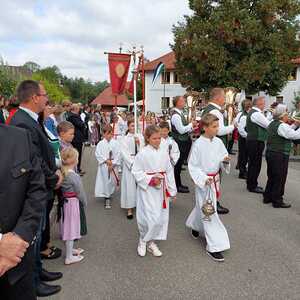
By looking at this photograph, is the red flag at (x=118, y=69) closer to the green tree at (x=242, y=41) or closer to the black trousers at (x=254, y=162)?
the black trousers at (x=254, y=162)

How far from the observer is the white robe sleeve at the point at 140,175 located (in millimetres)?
4129

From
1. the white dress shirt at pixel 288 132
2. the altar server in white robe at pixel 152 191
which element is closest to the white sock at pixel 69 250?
the altar server in white robe at pixel 152 191

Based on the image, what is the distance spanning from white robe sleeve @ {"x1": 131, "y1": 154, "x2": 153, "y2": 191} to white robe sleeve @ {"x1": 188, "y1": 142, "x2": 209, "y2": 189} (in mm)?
543

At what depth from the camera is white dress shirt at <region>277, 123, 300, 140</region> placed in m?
5.57

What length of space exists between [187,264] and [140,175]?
1.19m

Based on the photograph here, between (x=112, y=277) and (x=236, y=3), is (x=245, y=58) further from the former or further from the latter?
(x=112, y=277)

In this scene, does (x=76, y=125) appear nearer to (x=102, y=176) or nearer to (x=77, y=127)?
(x=77, y=127)

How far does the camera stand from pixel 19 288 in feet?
6.66

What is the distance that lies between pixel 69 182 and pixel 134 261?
1.22m

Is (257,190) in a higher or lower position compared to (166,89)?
lower

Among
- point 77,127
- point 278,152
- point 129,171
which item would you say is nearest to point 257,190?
point 278,152

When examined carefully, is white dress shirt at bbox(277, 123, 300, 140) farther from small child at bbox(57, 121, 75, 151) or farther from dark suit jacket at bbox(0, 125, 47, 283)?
dark suit jacket at bbox(0, 125, 47, 283)

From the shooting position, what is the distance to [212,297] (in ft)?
10.5

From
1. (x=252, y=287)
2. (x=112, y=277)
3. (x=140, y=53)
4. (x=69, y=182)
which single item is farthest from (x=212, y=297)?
(x=140, y=53)
